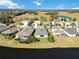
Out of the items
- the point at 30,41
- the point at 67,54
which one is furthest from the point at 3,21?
the point at 67,54

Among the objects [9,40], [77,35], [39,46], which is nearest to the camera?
[39,46]

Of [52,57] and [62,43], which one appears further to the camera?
[62,43]

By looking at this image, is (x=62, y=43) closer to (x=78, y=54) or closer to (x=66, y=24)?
(x=78, y=54)

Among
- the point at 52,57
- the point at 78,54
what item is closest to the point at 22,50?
the point at 52,57

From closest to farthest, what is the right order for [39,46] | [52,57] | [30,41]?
Result: [52,57], [39,46], [30,41]

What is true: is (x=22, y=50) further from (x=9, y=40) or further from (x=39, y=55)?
(x=9, y=40)

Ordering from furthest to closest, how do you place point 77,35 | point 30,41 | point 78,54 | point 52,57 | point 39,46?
point 77,35 → point 30,41 → point 39,46 → point 78,54 → point 52,57
